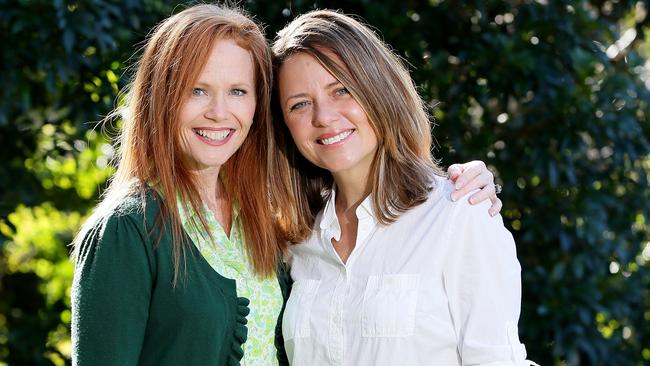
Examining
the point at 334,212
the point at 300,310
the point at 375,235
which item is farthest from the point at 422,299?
the point at 334,212

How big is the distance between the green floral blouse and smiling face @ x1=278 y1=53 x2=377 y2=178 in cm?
36

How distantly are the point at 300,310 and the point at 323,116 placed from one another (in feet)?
1.82

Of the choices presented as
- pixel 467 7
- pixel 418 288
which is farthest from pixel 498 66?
pixel 418 288

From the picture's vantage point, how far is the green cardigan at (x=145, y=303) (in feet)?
7.54

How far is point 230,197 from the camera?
9.40 ft

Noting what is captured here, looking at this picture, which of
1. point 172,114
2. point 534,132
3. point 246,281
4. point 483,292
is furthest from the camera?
point 534,132

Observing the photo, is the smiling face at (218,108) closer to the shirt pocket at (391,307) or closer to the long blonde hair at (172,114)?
the long blonde hair at (172,114)

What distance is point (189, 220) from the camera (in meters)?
2.60

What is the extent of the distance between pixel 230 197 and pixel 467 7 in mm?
1616

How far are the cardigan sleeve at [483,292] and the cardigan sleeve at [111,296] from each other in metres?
0.80

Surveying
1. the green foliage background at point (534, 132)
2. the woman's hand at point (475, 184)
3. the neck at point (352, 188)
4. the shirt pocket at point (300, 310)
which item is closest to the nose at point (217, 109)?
the neck at point (352, 188)

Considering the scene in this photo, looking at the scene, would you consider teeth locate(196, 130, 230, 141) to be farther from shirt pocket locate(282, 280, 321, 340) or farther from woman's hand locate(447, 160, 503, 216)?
woman's hand locate(447, 160, 503, 216)

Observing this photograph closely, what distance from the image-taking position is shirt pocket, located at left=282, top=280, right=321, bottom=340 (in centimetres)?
268

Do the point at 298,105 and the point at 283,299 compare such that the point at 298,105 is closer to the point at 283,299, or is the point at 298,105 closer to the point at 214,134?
the point at 214,134
